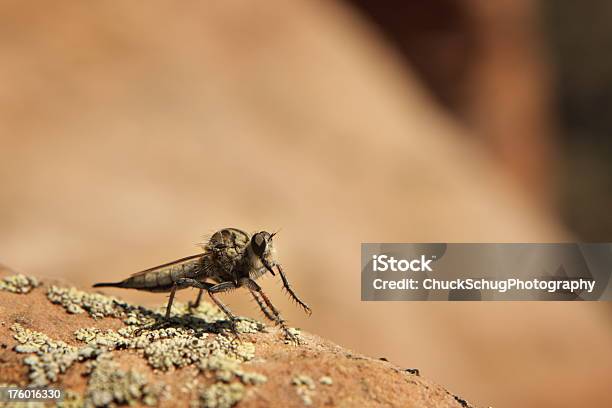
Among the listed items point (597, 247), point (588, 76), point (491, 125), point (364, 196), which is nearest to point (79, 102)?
point (364, 196)

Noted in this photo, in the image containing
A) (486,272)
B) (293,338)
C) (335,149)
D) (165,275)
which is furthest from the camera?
(335,149)

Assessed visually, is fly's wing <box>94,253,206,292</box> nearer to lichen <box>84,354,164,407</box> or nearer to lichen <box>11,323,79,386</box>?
lichen <box>11,323,79,386</box>

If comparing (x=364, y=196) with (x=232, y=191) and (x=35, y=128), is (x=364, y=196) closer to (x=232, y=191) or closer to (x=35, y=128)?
(x=232, y=191)

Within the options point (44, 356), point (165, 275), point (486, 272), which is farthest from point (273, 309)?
point (486, 272)

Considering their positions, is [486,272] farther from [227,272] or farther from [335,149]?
[335,149]

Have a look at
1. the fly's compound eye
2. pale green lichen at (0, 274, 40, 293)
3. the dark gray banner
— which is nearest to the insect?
the fly's compound eye
